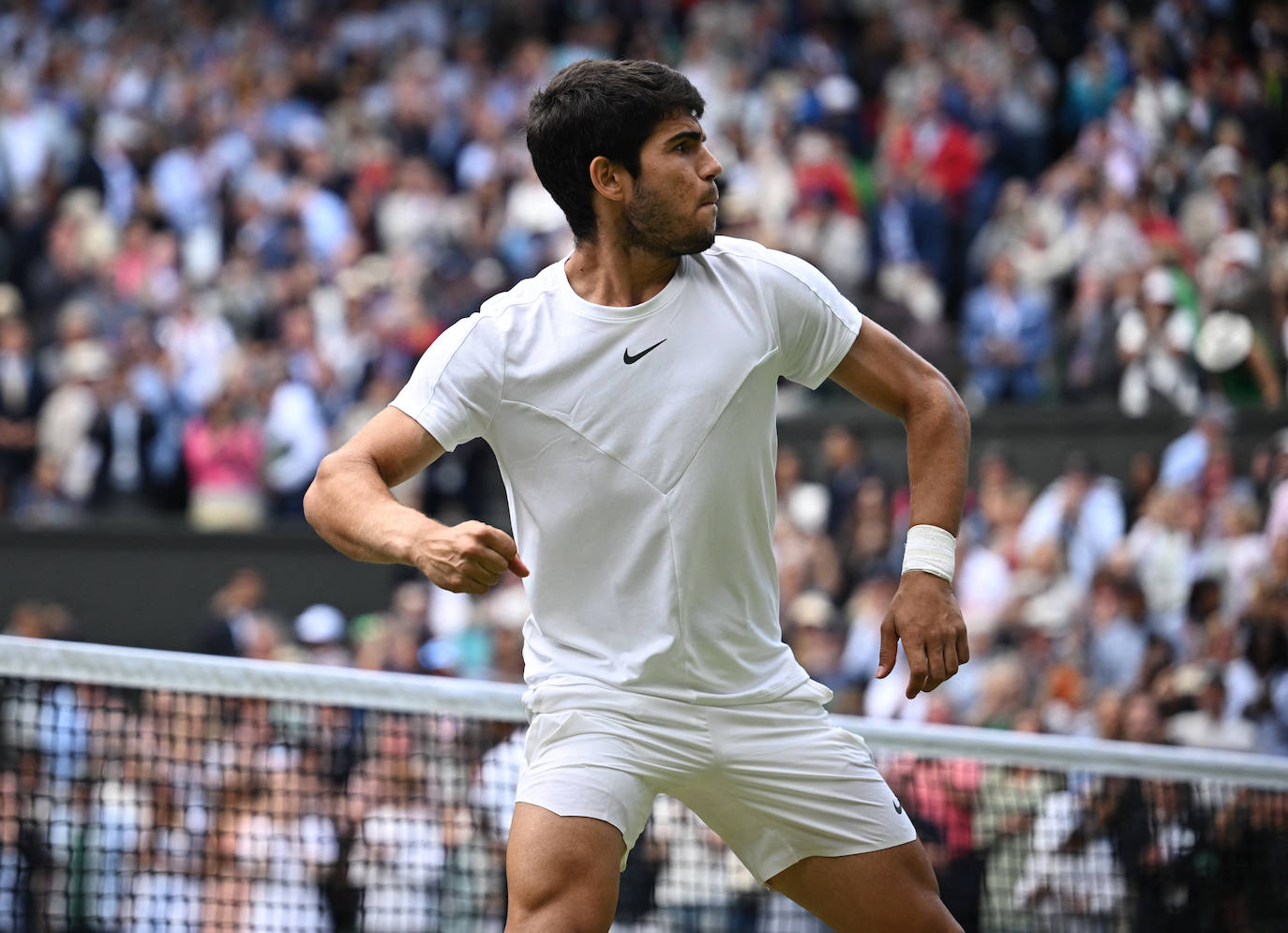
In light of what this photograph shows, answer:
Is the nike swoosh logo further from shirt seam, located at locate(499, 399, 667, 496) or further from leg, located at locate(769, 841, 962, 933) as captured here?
leg, located at locate(769, 841, 962, 933)

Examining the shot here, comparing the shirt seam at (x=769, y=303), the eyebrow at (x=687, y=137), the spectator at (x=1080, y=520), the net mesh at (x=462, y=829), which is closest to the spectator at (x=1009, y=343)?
the spectator at (x=1080, y=520)

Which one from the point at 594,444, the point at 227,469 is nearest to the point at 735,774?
the point at 594,444

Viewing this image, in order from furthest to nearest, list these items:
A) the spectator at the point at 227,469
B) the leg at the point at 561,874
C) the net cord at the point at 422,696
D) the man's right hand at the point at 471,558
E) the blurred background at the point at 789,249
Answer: the spectator at the point at 227,469
the blurred background at the point at 789,249
the net cord at the point at 422,696
the leg at the point at 561,874
the man's right hand at the point at 471,558

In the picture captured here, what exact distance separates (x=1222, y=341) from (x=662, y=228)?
826 centimetres

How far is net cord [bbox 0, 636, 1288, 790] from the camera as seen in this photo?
5562 mm

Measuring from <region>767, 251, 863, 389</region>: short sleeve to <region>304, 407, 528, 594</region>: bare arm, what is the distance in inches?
33.6

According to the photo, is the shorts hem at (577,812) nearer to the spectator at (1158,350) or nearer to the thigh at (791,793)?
the thigh at (791,793)

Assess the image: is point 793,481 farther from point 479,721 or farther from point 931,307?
point 479,721

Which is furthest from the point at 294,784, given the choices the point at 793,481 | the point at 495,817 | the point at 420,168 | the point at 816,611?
the point at 420,168

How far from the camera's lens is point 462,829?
7348mm

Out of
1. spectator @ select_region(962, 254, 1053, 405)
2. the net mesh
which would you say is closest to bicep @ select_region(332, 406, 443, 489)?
the net mesh

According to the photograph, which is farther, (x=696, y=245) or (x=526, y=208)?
(x=526, y=208)

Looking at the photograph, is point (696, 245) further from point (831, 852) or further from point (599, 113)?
point (831, 852)

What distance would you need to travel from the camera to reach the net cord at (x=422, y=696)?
5.56 meters
